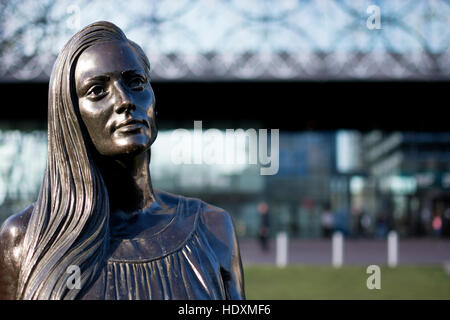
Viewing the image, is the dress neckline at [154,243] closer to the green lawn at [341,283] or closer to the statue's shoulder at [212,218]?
the statue's shoulder at [212,218]

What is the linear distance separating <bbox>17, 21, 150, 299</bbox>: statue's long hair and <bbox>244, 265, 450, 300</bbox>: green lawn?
9.29m

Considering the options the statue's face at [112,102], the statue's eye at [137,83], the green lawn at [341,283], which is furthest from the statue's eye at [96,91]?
the green lawn at [341,283]

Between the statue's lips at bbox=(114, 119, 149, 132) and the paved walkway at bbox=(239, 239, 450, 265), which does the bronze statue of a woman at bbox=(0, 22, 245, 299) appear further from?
the paved walkway at bbox=(239, 239, 450, 265)

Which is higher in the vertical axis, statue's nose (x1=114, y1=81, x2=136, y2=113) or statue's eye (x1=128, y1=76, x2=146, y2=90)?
statue's eye (x1=128, y1=76, x2=146, y2=90)

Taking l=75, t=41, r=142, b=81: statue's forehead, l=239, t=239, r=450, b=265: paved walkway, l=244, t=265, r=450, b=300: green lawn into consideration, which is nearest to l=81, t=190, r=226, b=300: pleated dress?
l=75, t=41, r=142, b=81: statue's forehead

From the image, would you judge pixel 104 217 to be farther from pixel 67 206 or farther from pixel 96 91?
pixel 96 91

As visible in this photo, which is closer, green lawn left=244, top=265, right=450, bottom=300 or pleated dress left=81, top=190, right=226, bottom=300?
pleated dress left=81, top=190, right=226, bottom=300

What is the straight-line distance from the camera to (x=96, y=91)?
86.3 inches

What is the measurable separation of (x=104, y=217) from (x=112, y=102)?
418 millimetres

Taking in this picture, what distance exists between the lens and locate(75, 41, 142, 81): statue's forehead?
217cm

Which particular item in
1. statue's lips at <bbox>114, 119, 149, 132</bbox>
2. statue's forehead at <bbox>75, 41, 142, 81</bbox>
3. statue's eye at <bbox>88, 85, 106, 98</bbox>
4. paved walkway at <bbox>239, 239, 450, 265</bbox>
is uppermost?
statue's forehead at <bbox>75, 41, 142, 81</bbox>

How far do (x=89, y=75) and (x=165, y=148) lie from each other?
91.1 ft

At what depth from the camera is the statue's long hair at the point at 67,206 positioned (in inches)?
80.4

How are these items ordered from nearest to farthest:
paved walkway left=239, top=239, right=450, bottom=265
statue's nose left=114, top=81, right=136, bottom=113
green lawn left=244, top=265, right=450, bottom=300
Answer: statue's nose left=114, top=81, right=136, bottom=113, green lawn left=244, top=265, right=450, bottom=300, paved walkway left=239, top=239, right=450, bottom=265
